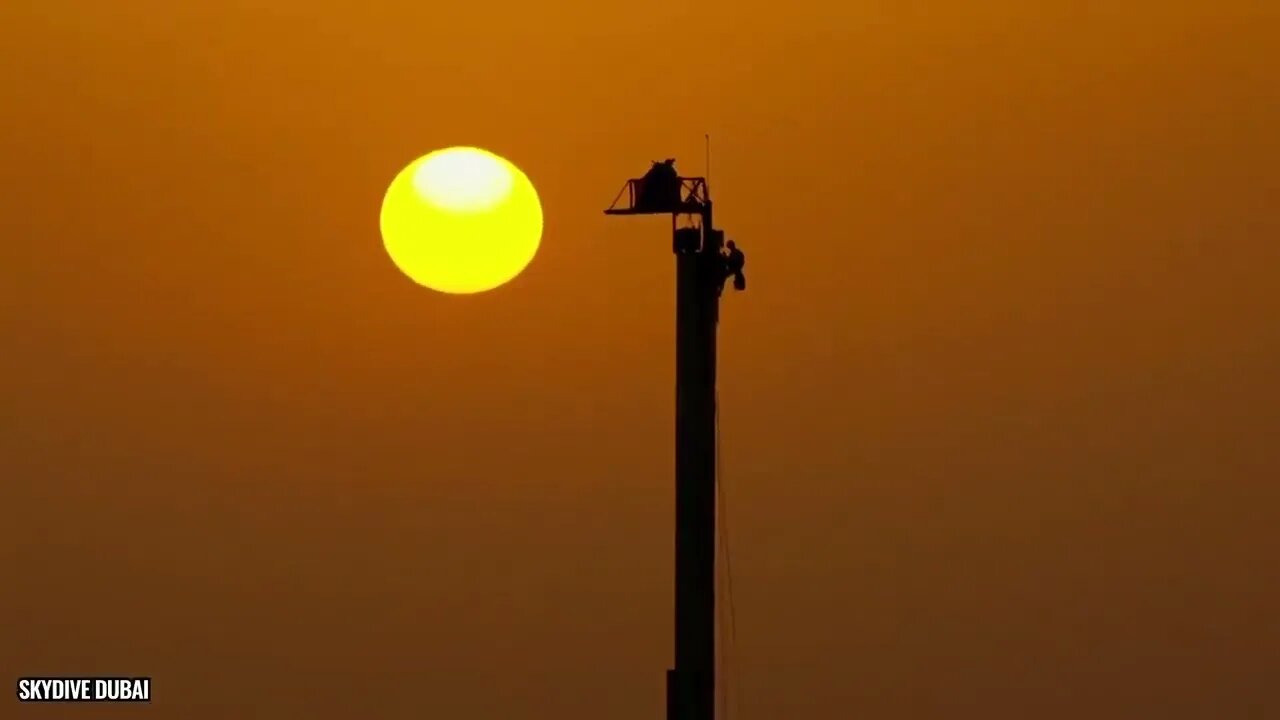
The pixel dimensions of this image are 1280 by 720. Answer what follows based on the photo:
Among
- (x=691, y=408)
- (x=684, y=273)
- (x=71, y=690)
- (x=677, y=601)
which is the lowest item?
(x=71, y=690)

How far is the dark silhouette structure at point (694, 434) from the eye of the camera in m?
12.0

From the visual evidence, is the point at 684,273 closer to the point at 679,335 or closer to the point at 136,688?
the point at 679,335

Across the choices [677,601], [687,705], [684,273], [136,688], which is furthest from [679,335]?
[136,688]

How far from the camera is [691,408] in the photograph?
1202cm

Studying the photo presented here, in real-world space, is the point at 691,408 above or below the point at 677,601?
above

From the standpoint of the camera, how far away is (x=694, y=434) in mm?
11945

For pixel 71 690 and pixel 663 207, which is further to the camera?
pixel 71 690

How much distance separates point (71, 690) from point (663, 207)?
1459cm

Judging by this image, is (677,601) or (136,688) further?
(136,688)

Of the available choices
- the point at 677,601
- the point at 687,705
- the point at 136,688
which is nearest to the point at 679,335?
the point at 677,601

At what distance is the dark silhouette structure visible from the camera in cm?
1195

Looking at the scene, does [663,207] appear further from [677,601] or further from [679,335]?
[677,601]

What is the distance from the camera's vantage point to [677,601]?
1205cm

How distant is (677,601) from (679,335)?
1.83m
